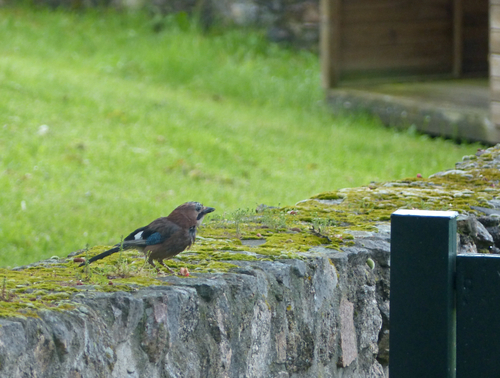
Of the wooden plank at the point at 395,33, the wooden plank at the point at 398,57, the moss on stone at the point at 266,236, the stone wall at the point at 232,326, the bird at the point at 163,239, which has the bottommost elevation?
the stone wall at the point at 232,326

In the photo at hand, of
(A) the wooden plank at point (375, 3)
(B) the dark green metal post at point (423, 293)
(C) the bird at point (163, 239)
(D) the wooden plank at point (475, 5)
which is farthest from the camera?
(D) the wooden plank at point (475, 5)

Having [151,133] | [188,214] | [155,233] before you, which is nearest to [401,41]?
[151,133]

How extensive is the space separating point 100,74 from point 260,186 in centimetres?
553

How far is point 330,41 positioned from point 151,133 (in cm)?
376

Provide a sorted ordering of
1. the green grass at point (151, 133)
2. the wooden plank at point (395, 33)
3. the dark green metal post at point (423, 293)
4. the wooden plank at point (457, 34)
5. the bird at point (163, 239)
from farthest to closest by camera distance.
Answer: the wooden plank at point (457, 34) → the wooden plank at point (395, 33) → the green grass at point (151, 133) → the bird at point (163, 239) → the dark green metal post at point (423, 293)

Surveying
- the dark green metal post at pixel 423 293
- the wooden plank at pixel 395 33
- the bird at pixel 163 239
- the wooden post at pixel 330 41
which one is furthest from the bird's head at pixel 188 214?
the wooden plank at pixel 395 33

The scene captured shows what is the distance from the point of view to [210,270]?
2.31 metres

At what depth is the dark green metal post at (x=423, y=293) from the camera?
188cm

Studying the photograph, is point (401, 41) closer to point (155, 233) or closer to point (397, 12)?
point (397, 12)

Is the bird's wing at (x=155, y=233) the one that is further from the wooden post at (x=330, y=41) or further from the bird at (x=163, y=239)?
the wooden post at (x=330, y=41)

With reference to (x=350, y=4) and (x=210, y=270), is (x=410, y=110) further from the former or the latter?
(x=210, y=270)

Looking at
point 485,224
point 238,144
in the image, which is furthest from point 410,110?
point 485,224

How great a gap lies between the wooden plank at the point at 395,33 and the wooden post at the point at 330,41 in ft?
0.93

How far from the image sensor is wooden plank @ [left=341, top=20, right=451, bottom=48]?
11.3 meters
